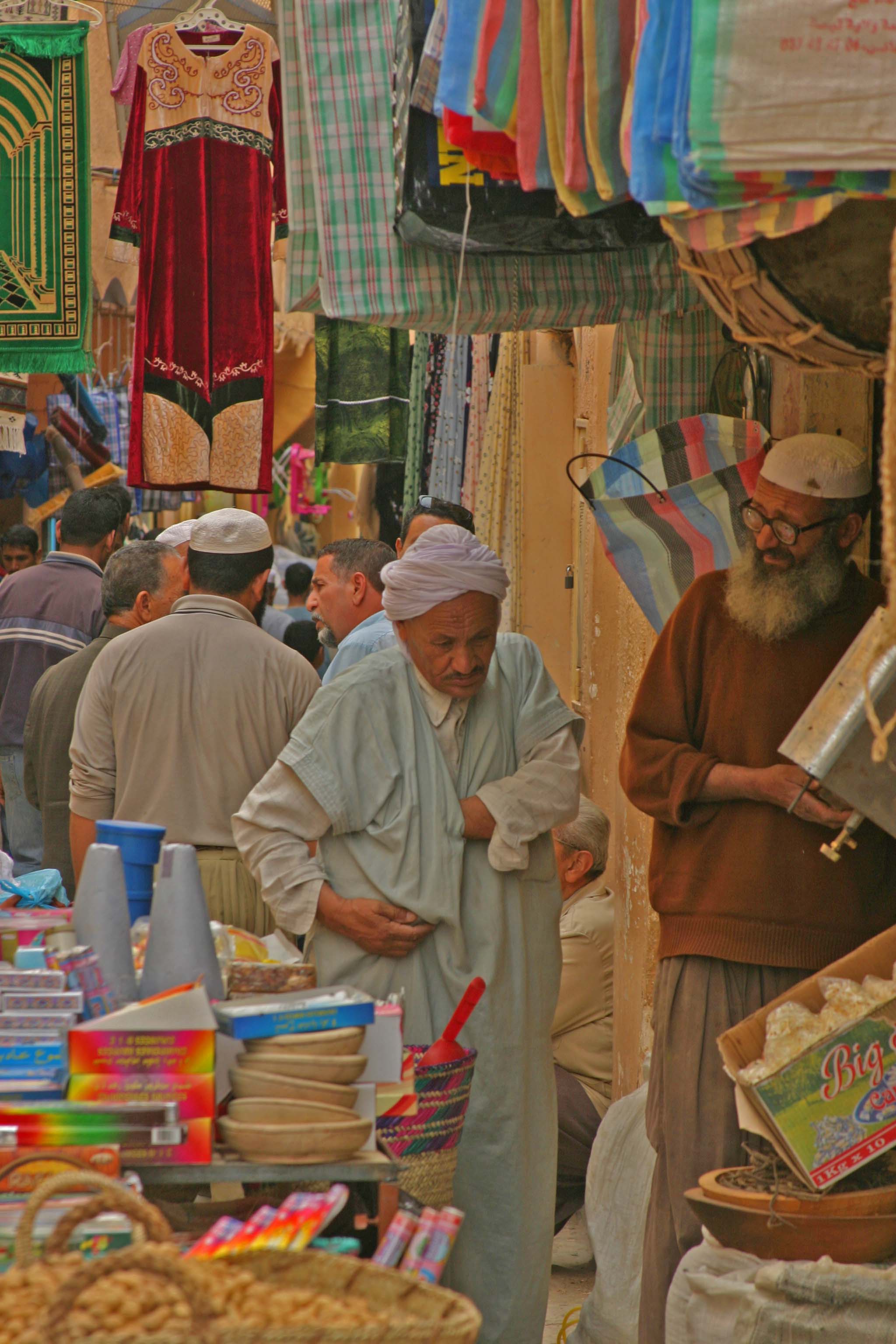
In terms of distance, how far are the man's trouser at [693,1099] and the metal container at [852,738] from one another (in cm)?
54

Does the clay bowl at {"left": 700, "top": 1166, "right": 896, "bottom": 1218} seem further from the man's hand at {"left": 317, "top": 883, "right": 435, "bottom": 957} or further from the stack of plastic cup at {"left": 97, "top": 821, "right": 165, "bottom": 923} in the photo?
the stack of plastic cup at {"left": 97, "top": 821, "right": 165, "bottom": 923}

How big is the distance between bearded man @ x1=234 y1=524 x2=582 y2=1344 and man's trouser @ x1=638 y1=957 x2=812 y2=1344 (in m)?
0.36

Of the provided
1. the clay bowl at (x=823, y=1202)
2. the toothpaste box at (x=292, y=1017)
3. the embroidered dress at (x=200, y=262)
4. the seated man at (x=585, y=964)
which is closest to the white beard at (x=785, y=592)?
the clay bowl at (x=823, y=1202)

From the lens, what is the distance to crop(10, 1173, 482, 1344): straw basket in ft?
5.55

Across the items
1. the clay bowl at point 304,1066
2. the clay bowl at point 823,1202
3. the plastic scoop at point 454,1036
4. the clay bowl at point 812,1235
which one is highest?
the clay bowl at point 304,1066

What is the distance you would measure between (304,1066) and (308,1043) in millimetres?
33

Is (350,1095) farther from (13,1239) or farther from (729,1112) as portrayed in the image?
(729,1112)

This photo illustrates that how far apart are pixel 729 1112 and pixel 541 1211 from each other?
1.97ft

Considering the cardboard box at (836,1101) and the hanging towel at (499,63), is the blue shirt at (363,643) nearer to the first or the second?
the cardboard box at (836,1101)

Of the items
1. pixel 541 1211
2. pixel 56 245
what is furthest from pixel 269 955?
pixel 56 245

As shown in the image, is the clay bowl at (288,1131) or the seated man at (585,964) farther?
the seated man at (585,964)

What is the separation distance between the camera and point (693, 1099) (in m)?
3.38

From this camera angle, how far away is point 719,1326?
2775 millimetres

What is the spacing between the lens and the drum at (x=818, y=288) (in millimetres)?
2518
